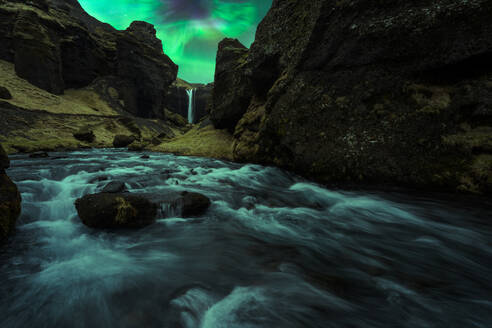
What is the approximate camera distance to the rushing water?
167 centimetres

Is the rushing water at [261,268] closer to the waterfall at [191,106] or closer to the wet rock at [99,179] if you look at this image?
the wet rock at [99,179]

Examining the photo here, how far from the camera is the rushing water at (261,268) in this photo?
1.67 meters

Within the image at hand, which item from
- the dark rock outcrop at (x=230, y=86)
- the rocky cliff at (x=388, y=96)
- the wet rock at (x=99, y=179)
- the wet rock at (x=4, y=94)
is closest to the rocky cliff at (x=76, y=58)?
the wet rock at (x=4, y=94)

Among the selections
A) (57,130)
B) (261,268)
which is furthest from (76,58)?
(261,268)

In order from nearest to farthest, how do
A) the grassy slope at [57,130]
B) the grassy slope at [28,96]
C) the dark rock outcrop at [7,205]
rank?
the dark rock outcrop at [7,205] → the grassy slope at [57,130] → the grassy slope at [28,96]

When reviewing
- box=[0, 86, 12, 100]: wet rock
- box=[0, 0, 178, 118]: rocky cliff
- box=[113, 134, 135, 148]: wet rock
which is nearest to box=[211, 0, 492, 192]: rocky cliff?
box=[113, 134, 135, 148]: wet rock

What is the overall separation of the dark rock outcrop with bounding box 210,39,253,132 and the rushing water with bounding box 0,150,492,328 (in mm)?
9975

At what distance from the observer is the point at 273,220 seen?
390 centimetres

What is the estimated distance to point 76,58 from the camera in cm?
4309

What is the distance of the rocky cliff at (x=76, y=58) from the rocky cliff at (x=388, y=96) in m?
43.3

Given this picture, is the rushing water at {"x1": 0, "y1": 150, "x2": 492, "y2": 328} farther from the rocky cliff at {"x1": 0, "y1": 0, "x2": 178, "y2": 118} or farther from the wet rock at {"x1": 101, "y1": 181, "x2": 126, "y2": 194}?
the rocky cliff at {"x1": 0, "y1": 0, "x2": 178, "y2": 118}

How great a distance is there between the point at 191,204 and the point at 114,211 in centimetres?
134

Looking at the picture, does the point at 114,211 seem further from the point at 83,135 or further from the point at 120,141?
the point at 83,135

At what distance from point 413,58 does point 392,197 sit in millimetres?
3815
